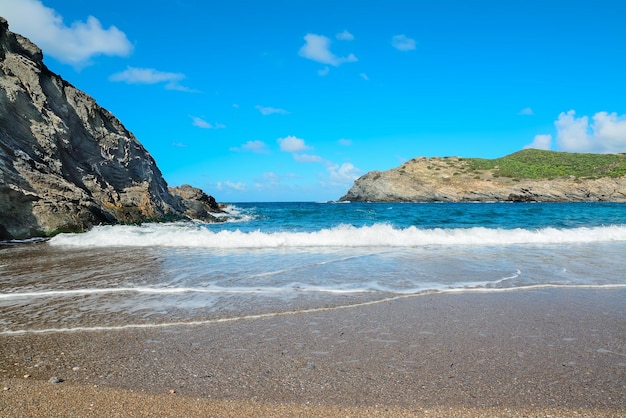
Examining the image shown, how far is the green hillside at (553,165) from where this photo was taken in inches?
3184

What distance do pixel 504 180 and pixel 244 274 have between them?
8964 centimetres

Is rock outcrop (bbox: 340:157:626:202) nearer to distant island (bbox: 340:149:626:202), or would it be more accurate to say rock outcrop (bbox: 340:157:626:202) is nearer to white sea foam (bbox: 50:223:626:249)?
distant island (bbox: 340:149:626:202)

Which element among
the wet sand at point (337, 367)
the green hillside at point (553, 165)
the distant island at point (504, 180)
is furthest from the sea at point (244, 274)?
the green hillside at point (553, 165)

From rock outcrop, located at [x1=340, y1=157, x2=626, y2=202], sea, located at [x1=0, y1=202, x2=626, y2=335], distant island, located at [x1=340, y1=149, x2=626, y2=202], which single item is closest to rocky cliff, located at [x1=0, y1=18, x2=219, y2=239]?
sea, located at [x1=0, y1=202, x2=626, y2=335]

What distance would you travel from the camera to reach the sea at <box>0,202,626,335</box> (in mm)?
5352

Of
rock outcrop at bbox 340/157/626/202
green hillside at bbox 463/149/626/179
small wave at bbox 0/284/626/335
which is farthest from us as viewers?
green hillside at bbox 463/149/626/179

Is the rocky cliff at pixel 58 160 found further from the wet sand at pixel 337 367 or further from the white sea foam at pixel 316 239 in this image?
the wet sand at pixel 337 367

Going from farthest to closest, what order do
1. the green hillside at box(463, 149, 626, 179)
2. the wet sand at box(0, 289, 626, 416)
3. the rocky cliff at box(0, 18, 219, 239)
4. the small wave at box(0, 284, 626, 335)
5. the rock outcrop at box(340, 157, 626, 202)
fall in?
the green hillside at box(463, 149, 626, 179)
the rock outcrop at box(340, 157, 626, 202)
the rocky cliff at box(0, 18, 219, 239)
the small wave at box(0, 284, 626, 335)
the wet sand at box(0, 289, 626, 416)

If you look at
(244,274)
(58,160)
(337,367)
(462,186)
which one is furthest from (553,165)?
(337,367)

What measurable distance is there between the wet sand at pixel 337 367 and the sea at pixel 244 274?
0.74 m

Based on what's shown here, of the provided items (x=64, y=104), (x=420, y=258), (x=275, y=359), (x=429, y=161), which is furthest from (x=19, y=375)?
(x=429, y=161)

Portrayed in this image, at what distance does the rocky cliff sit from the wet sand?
14.2 meters

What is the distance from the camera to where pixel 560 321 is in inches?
187

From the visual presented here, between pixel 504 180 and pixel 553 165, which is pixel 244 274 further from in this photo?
pixel 553 165
